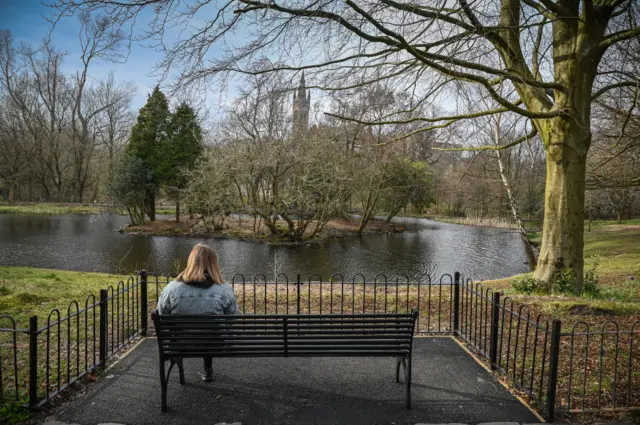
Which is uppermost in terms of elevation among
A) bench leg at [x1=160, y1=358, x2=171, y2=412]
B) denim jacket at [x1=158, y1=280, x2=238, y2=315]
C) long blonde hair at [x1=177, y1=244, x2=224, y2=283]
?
long blonde hair at [x1=177, y1=244, x2=224, y2=283]

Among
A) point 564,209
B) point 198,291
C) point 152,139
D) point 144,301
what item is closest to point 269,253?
point 564,209

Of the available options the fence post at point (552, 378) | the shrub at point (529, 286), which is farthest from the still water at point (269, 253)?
the fence post at point (552, 378)

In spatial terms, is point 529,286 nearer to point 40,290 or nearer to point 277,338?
point 277,338

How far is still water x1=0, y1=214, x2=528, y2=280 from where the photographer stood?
16625mm

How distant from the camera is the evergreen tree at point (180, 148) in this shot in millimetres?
A: 29422

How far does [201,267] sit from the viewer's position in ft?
13.1

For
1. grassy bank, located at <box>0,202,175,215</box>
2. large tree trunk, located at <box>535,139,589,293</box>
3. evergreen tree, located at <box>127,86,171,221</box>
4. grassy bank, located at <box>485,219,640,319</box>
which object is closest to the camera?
grassy bank, located at <box>485,219,640,319</box>

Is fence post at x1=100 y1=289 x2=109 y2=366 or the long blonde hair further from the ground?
the long blonde hair

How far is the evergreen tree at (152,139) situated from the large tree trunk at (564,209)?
26482 millimetres

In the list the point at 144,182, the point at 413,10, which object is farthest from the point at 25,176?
the point at 413,10

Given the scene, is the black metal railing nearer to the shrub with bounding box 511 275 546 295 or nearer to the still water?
the shrub with bounding box 511 275 546 295

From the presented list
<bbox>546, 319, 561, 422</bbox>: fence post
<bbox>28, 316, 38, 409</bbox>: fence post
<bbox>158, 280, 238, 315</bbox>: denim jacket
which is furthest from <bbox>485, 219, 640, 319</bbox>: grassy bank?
<bbox>28, 316, 38, 409</bbox>: fence post

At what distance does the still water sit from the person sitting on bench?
450 inches

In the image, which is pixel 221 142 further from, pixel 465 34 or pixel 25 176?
pixel 25 176
